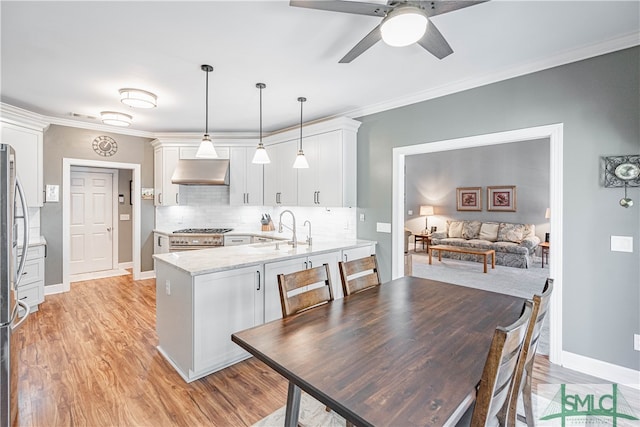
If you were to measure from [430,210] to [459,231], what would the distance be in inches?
48.5

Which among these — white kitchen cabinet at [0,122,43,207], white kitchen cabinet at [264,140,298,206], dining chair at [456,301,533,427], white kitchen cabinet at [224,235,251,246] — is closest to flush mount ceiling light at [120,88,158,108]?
white kitchen cabinet at [0,122,43,207]

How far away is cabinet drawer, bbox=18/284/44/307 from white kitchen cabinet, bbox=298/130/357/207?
12.2 ft

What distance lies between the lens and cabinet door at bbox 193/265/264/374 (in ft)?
7.84

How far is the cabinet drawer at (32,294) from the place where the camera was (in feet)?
12.5

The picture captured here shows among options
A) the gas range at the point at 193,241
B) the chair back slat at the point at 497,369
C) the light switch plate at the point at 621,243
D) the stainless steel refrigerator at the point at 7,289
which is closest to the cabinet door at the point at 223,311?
the stainless steel refrigerator at the point at 7,289

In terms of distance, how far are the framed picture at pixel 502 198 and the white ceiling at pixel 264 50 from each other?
600 cm

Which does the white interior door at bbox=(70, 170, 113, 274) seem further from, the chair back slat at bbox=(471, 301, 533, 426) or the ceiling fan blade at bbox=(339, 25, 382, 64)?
the chair back slat at bbox=(471, 301, 533, 426)

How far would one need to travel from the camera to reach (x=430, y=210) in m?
9.41

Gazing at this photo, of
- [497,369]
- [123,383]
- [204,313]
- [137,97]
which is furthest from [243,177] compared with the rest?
[497,369]

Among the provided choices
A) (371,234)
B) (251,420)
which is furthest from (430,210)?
(251,420)

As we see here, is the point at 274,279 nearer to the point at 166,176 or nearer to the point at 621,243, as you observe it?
the point at 621,243

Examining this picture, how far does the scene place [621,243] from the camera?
2398 mm

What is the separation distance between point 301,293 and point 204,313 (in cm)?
106

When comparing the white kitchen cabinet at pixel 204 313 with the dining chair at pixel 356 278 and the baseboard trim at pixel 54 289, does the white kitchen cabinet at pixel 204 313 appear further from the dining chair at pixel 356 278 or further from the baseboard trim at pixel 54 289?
the baseboard trim at pixel 54 289
